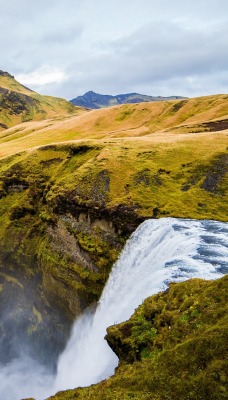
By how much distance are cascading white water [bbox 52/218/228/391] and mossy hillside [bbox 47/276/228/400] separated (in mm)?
4716

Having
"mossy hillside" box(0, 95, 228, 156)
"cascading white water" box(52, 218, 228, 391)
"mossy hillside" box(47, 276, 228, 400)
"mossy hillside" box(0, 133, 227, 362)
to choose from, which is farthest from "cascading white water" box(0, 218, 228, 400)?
"mossy hillside" box(0, 95, 228, 156)

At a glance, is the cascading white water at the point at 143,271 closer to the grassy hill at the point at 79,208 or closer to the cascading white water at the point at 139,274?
the cascading white water at the point at 139,274

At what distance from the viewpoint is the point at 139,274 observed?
3159 cm

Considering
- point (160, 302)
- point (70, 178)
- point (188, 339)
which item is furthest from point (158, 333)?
point (70, 178)

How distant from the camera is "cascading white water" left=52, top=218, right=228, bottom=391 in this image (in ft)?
79.7

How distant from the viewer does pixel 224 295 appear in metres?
14.6

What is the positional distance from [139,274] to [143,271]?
547 millimetres

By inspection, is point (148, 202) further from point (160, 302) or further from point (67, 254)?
point (160, 302)

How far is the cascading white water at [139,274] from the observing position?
80.0ft

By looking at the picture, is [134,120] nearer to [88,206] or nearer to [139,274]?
[88,206]

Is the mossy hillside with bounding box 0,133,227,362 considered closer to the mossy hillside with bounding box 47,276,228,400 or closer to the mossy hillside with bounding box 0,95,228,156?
the mossy hillside with bounding box 47,276,228,400

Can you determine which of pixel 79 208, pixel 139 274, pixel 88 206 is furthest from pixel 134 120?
pixel 139 274

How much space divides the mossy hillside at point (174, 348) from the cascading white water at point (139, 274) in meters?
4.65

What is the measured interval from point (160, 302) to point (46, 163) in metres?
50.9
